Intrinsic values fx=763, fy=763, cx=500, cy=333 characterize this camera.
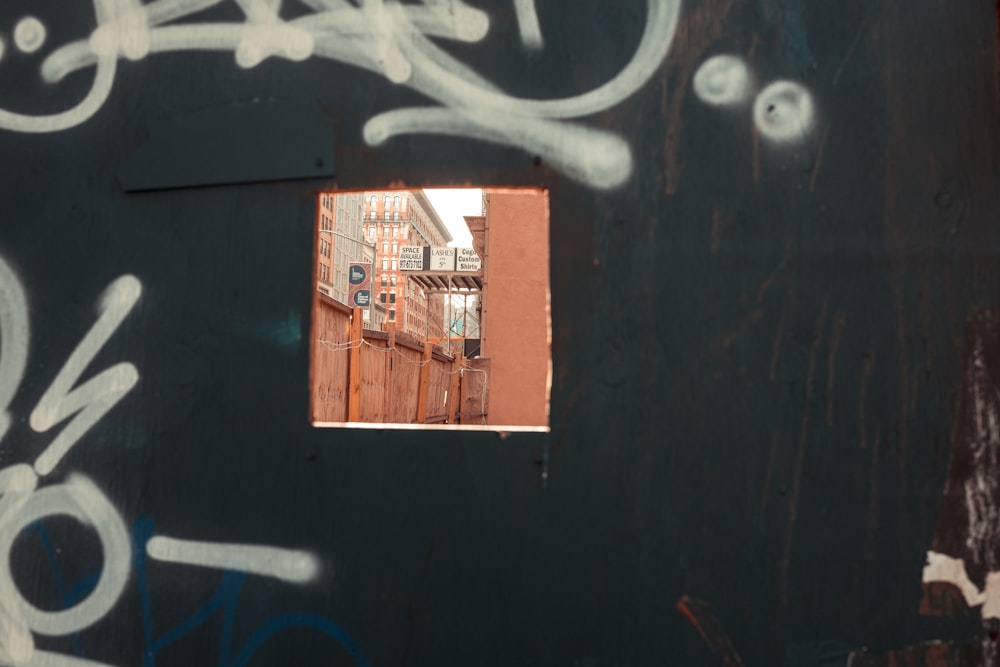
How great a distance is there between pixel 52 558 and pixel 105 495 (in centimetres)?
28

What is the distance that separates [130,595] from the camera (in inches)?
96.9

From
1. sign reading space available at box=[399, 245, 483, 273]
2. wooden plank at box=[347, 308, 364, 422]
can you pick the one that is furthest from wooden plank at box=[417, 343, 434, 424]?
sign reading space available at box=[399, 245, 483, 273]

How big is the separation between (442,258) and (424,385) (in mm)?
26202

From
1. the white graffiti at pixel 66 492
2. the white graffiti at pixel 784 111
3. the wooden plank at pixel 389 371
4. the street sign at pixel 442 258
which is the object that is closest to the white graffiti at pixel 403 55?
the white graffiti at pixel 784 111

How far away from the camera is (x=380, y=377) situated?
29.6 feet

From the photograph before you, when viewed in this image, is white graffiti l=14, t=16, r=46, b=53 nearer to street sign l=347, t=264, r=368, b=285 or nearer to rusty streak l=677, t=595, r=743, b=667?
rusty streak l=677, t=595, r=743, b=667

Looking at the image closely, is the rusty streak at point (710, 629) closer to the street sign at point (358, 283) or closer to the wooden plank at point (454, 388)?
the wooden plank at point (454, 388)

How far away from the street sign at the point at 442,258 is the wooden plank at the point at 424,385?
81.9 feet

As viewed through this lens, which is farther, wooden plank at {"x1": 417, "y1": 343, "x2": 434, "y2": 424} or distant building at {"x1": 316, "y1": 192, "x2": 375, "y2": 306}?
distant building at {"x1": 316, "y1": 192, "x2": 375, "y2": 306}

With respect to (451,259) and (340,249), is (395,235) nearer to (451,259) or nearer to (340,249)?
(340,249)

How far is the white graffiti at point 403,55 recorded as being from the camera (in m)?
2.39

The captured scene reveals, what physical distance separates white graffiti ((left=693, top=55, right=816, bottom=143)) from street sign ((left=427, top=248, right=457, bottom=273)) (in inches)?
1373

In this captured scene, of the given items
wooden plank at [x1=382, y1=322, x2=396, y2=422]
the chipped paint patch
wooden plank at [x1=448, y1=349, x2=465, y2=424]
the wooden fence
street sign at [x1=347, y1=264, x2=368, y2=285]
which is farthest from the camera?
street sign at [x1=347, y1=264, x2=368, y2=285]

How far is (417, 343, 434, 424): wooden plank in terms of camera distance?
1190cm
